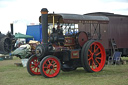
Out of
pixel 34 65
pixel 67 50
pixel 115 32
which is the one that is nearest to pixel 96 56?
pixel 67 50

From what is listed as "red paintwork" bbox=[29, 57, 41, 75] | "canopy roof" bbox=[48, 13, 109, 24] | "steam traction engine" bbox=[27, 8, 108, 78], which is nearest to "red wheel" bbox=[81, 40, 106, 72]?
"steam traction engine" bbox=[27, 8, 108, 78]

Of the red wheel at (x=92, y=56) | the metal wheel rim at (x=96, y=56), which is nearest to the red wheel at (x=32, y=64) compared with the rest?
the red wheel at (x=92, y=56)

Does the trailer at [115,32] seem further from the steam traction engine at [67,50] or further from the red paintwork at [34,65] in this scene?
the red paintwork at [34,65]

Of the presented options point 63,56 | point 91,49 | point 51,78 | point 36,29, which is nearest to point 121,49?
point 91,49

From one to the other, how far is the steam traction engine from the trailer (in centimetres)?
344

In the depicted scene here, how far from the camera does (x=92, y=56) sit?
29.6ft

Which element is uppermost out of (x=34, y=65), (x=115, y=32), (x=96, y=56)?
(x=115, y=32)

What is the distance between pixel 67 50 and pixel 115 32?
5241mm

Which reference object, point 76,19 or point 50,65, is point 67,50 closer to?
point 50,65

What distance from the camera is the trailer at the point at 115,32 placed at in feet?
42.0

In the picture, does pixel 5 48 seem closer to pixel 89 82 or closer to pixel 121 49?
pixel 121 49

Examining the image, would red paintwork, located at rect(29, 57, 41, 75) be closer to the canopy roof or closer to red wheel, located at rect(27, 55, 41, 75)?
red wheel, located at rect(27, 55, 41, 75)

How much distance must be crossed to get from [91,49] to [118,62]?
3.05 metres

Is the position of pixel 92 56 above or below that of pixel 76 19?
below
